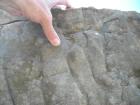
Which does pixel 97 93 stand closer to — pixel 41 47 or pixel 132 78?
pixel 132 78

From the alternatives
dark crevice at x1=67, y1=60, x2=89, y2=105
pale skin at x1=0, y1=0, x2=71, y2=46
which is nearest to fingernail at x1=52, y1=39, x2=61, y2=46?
pale skin at x1=0, y1=0, x2=71, y2=46

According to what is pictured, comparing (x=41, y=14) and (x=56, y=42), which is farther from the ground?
(x=41, y=14)

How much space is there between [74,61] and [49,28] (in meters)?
0.26

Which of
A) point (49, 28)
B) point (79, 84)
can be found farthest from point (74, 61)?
point (49, 28)

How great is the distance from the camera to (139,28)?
2.16 m

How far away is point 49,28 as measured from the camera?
1945 mm

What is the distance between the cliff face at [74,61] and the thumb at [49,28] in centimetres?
5

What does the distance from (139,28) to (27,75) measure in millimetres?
835

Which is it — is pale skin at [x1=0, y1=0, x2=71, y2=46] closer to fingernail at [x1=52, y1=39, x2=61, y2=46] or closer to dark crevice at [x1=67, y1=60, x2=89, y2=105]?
fingernail at [x1=52, y1=39, x2=61, y2=46]

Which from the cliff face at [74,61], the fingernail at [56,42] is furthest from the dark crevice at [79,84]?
the fingernail at [56,42]

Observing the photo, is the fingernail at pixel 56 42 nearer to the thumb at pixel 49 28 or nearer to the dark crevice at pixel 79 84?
the thumb at pixel 49 28

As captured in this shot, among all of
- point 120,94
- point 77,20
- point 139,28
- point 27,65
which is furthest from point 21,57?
point 139,28

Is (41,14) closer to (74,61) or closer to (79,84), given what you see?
(74,61)

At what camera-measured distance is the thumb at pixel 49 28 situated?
1.93m
